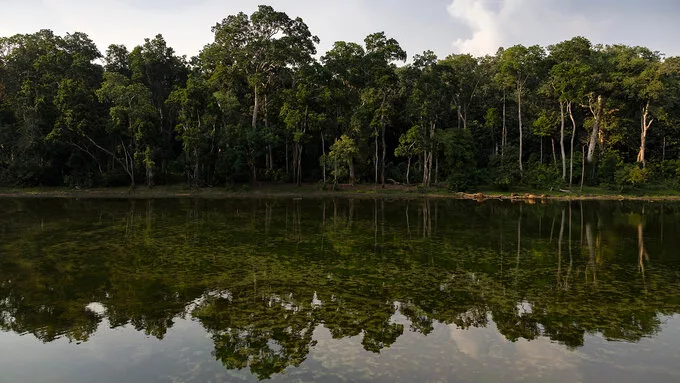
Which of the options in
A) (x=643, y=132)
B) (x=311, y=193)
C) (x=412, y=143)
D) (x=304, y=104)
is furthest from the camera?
(x=643, y=132)

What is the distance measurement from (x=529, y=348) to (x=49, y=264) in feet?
44.2

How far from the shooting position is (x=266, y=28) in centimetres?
4303

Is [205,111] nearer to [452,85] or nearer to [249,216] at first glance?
[249,216]

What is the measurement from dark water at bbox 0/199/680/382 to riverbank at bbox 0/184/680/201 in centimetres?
1924

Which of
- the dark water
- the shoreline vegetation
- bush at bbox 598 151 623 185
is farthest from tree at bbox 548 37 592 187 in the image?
the dark water

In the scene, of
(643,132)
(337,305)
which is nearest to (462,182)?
(643,132)

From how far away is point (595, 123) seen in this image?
144ft

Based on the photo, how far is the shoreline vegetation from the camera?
39.1 meters

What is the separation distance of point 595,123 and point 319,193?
1075 inches

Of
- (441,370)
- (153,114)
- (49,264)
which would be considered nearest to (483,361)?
(441,370)

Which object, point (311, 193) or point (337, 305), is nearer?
point (337, 305)

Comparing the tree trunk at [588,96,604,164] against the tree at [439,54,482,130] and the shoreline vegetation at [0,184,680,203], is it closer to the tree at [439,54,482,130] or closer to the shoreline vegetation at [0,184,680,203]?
the shoreline vegetation at [0,184,680,203]

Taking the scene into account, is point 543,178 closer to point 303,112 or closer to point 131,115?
point 303,112

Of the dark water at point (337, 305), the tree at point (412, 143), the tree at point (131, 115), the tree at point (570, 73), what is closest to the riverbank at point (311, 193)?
the tree at point (131, 115)
